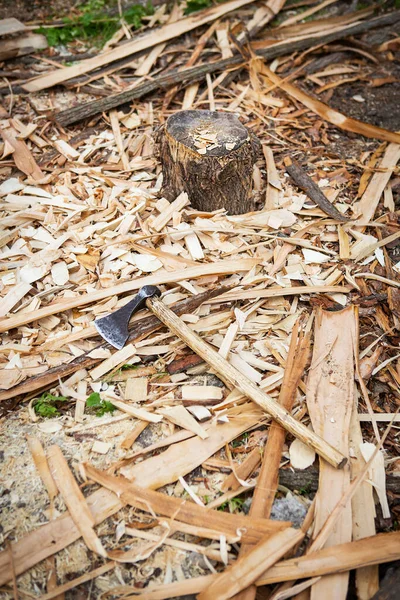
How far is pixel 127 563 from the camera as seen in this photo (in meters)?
2.27

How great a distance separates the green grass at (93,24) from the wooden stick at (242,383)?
3425 mm

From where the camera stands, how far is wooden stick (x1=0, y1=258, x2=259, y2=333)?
10.1 ft

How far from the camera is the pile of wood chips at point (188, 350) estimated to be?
227 centimetres

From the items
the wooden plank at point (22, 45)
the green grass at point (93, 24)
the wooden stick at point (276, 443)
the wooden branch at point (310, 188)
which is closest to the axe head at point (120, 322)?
the wooden stick at point (276, 443)

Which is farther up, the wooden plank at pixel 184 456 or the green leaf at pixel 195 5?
the green leaf at pixel 195 5

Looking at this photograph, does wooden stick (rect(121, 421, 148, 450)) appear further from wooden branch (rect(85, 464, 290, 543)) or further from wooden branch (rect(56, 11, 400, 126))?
wooden branch (rect(56, 11, 400, 126))

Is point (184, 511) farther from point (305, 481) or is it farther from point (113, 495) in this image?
point (305, 481)

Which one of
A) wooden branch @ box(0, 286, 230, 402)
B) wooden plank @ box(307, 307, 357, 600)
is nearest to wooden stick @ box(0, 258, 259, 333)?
wooden branch @ box(0, 286, 230, 402)

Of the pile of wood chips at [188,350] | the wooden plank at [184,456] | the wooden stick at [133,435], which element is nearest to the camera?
the pile of wood chips at [188,350]

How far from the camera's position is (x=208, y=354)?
279cm

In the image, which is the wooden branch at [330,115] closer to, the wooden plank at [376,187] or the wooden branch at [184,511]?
the wooden plank at [376,187]

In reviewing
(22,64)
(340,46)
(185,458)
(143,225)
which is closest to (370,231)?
(143,225)

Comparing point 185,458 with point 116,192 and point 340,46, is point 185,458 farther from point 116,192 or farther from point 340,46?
point 340,46

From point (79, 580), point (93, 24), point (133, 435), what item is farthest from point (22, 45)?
point (79, 580)
